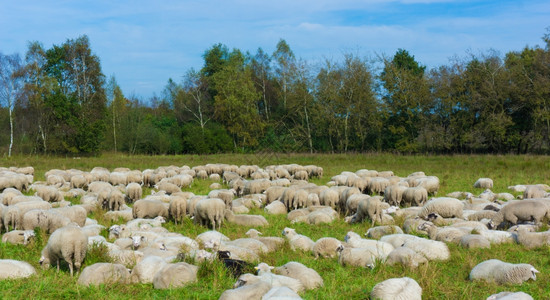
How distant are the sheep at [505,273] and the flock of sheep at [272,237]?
0.04 feet

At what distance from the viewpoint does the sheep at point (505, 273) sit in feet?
20.0

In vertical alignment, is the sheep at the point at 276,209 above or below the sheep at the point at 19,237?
below

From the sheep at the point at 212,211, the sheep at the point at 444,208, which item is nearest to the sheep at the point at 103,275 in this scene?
the sheep at the point at 212,211

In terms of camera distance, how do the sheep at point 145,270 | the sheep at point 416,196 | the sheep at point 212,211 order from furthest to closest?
the sheep at point 416,196 < the sheep at point 212,211 < the sheep at point 145,270

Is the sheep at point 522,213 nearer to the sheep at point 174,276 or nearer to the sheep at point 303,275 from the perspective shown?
the sheep at point 303,275

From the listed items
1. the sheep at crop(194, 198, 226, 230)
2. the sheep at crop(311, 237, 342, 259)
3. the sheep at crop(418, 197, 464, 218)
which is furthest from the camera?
the sheep at crop(418, 197, 464, 218)

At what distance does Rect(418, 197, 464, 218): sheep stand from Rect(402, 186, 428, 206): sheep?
2100 mm

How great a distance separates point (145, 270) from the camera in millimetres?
6375

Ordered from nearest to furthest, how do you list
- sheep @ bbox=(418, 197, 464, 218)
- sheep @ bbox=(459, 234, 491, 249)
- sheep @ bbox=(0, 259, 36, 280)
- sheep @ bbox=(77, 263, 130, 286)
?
sheep @ bbox=(77, 263, 130, 286)
sheep @ bbox=(0, 259, 36, 280)
sheep @ bbox=(459, 234, 491, 249)
sheep @ bbox=(418, 197, 464, 218)

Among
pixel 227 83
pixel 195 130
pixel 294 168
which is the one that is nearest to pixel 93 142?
pixel 195 130

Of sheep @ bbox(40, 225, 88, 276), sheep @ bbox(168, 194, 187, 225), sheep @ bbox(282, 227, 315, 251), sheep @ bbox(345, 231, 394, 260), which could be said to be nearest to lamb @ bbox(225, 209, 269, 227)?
sheep @ bbox(168, 194, 187, 225)

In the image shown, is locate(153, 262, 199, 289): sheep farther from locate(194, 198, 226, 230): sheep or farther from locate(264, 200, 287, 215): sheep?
locate(264, 200, 287, 215): sheep

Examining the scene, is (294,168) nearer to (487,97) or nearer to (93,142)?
(487,97)

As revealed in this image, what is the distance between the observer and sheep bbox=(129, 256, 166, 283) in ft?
20.8
